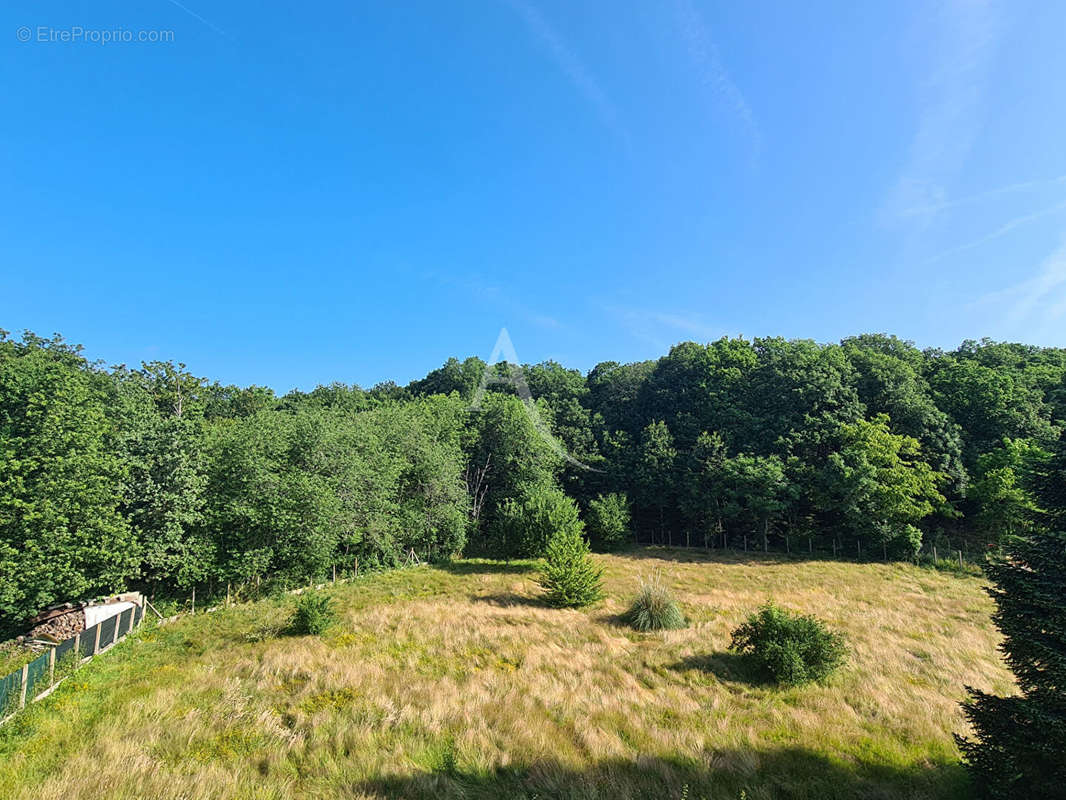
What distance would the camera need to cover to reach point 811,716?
9531mm

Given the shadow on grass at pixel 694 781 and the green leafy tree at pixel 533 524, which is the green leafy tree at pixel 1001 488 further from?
the shadow on grass at pixel 694 781

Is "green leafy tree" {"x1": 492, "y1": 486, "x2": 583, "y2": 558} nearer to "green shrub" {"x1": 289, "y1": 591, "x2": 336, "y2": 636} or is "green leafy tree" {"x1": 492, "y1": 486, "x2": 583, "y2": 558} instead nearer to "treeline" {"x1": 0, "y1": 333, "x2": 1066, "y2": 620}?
"treeline" {"x1": 0, "y1": 333, "x2": 1066, "y2": 620}

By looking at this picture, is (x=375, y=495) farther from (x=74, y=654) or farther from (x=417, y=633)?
(x=74, y=654)

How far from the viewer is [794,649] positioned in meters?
12.0

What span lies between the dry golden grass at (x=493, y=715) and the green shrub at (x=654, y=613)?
93 centimetres

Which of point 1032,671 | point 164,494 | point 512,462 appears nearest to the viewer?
point 1032,671

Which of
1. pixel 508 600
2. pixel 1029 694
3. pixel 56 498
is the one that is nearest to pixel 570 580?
pixel 508 600

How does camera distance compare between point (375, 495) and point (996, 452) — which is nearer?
point (375, 495)

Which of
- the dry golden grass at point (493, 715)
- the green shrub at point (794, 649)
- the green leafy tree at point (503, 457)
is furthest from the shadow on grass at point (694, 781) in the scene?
the green leafy tree at point (503, 457)

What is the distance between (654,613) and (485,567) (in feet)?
56.9

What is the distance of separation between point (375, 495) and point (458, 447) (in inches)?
562

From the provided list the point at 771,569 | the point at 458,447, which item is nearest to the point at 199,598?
the point at 458,447

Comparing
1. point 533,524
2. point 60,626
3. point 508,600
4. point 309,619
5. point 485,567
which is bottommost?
point 485,567

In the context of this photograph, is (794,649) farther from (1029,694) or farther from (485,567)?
(485,567)
